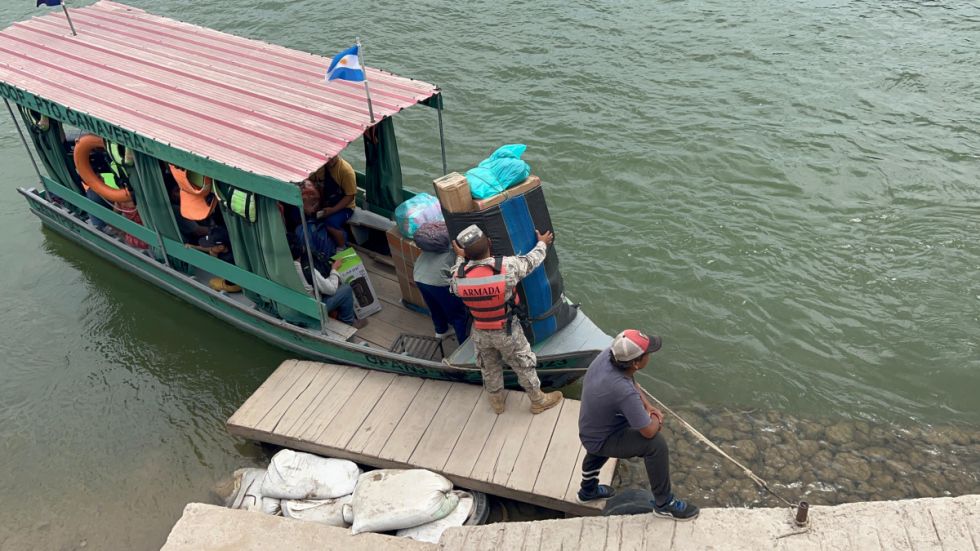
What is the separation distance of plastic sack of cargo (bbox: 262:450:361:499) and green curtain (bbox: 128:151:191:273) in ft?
11.7

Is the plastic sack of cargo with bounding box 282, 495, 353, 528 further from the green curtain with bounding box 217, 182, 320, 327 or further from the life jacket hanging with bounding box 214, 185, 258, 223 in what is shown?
the life jacket hanging with bounding box 214, 185, 258, 223

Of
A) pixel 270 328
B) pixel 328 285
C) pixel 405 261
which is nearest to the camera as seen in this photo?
pixel 328 285

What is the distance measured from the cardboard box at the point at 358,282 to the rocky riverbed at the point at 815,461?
3.67 meters

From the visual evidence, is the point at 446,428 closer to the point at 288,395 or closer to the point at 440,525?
the point at 440,525

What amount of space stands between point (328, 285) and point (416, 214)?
1403 millimetres

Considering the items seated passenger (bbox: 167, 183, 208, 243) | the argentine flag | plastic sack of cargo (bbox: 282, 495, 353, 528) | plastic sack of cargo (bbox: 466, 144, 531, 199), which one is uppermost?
the argentine flag

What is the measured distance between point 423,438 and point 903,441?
5.47 metres

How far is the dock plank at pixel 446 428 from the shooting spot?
6.77 metres

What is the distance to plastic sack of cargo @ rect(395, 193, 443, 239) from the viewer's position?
7320 mm

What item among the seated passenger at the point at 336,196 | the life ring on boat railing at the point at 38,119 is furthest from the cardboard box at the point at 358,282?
the life ring on boat railing at the point at 38,119

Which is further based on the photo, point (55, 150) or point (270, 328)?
point (55, 150)

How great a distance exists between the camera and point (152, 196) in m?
8.27

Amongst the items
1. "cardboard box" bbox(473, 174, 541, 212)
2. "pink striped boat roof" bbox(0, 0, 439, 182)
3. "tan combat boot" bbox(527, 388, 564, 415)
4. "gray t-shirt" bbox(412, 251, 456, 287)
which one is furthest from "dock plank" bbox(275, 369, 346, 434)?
"cardboard box" bbox(473, 174, 541, 212)

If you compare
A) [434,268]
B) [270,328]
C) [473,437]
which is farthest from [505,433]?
[270,328]
